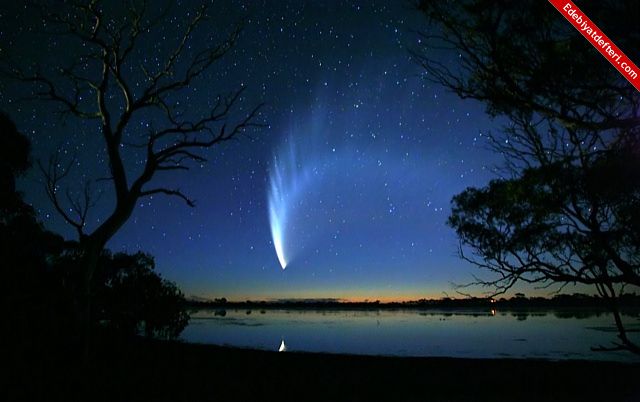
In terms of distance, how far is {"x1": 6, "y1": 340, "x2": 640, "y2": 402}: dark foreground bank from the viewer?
10516mm

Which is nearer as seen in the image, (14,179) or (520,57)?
(520,57)

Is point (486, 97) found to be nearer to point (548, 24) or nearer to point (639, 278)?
point (548, 24)

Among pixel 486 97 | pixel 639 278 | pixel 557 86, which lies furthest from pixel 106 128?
pixel 639 278

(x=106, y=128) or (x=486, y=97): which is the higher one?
(x=106, y=128)

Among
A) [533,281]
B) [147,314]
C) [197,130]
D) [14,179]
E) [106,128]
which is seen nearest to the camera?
[533,281]

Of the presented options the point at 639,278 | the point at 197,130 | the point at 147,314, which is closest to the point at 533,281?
the point at 639,278

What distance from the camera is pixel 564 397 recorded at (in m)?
11.9

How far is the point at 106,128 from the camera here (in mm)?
13688

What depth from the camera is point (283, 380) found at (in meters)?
13.6

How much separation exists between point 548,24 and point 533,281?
467 centimetres

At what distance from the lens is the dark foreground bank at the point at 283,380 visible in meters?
10.5

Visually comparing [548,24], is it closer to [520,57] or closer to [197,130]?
[520,57]

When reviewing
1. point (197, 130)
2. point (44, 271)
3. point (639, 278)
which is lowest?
point (639, 278)

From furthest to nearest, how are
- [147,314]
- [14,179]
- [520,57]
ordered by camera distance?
[147,314] → [14,179] → [520,57]
